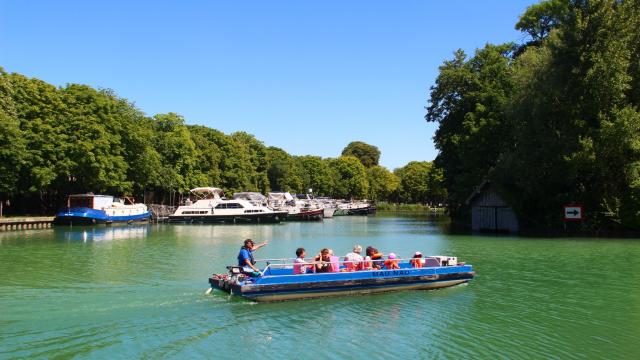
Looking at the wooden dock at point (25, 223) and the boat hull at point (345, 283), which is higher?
the wooden dock at point (25, 223)

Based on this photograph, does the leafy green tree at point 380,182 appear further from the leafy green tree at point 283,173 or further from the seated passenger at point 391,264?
the seated passenger at point 391,264

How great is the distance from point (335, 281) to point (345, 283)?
0.41 m

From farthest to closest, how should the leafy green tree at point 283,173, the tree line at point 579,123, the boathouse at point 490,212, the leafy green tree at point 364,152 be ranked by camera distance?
the leafy green tree at point 364,152
the leafy green tree at point 283,173
the boathouse at point 490,212
the tree line at point 579,123

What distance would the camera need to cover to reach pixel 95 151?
62469 mm

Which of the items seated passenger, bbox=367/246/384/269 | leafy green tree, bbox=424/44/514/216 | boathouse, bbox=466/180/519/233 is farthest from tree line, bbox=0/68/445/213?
seated passenger, bbox=367/246/384/269

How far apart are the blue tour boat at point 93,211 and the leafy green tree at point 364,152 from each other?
114 meters

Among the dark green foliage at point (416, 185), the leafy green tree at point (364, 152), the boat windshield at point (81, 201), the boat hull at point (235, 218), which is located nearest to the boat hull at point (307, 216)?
the boat hull at point (235, 218)

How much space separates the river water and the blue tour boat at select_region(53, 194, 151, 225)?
33492 millimetres

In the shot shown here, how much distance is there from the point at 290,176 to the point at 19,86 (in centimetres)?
7697

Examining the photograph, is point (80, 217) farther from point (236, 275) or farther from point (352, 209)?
point (352, 209)

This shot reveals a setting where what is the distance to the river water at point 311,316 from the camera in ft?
45.5

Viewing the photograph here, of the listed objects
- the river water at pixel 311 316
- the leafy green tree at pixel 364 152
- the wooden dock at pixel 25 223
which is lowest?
Answer: the river water at pixel 311 316

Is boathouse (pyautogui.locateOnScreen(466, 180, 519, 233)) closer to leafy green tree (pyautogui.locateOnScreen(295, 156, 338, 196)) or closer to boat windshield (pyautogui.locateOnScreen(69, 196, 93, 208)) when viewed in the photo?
boat windshield (pyautogui.locateOnScreen(69, 196, 93, 208))

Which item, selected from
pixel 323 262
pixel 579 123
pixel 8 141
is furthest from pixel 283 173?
pixel 323 262
